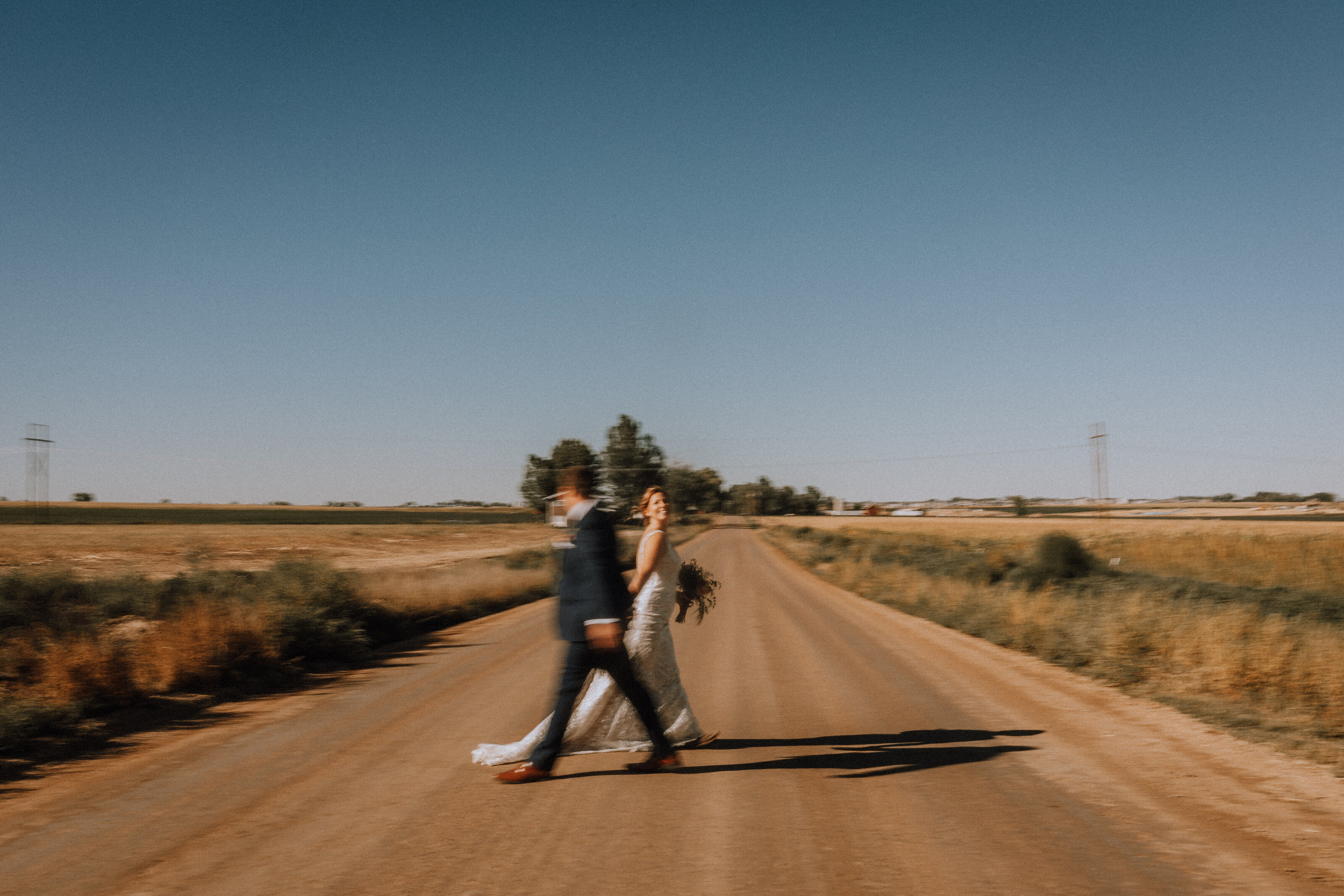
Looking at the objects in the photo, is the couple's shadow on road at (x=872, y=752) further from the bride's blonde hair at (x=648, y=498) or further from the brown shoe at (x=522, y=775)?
the bride's blonde hair at (x=648, y=498)

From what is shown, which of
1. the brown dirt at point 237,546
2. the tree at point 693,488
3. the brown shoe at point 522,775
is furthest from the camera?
the tree at point 693,488

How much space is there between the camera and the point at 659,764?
5680mm

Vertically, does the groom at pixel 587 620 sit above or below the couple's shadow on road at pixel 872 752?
above

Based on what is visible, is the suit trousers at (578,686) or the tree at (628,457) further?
the tree at (628,457)

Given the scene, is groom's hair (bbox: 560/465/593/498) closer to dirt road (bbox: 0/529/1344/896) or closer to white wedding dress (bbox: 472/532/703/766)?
white wedding dress (bbox: 472/532/703/766)

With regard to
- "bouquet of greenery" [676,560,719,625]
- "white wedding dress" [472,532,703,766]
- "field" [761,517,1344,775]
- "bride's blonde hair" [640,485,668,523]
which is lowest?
"field" [761,517,1344,775]

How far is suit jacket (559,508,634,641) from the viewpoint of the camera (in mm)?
5289

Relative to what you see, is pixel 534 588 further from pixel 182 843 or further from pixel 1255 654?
pixel 182 843

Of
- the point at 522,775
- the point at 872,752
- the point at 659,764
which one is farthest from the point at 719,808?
the point at 872,752

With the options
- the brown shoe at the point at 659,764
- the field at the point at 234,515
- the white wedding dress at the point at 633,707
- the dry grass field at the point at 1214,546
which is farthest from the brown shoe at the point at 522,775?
the field at the point at 234,515

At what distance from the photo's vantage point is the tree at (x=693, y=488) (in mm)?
59500

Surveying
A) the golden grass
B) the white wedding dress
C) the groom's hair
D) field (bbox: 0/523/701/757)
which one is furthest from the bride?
the golden grass

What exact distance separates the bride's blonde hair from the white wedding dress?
21 centimetres

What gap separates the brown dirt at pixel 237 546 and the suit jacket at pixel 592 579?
17572 millimetres
